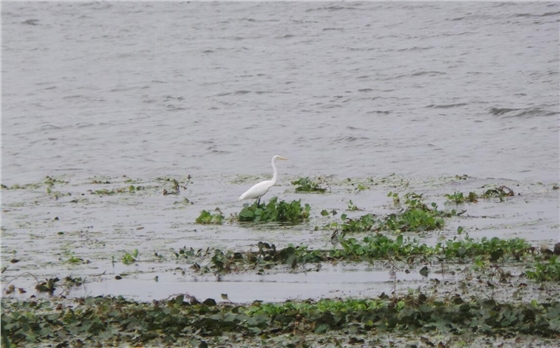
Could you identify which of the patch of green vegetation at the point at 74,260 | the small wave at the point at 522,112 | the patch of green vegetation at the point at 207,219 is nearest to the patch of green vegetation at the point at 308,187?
the patch of green vegetation at the point at 207,219

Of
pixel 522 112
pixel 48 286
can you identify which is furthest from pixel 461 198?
pixel 522 112

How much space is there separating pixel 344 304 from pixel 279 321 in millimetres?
614

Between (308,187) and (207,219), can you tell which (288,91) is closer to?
(308,187)

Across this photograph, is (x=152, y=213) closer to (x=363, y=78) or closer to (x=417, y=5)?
(x=363, y=78)

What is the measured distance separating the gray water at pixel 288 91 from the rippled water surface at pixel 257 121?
10 cm

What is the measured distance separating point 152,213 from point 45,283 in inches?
178

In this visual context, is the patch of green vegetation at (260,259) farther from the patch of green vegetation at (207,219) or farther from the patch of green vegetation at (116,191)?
the patch of green vegetation at (116,191)

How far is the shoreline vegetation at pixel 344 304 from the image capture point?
23.0ft

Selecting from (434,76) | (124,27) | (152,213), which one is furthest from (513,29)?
(152,213)

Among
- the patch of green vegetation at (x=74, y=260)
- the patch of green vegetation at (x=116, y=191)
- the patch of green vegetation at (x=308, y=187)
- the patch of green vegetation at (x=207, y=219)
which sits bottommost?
the patch of green vegetation at (x=116, y=191)

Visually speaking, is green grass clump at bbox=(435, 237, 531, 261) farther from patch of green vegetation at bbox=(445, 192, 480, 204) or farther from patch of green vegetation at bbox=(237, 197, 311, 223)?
patch of green vegetation at bbox=(445, 192, 480, 204)

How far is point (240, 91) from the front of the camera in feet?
90.4

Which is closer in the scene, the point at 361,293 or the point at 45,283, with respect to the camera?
the point at 361,293

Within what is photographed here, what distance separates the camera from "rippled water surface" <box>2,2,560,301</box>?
11.2 m
